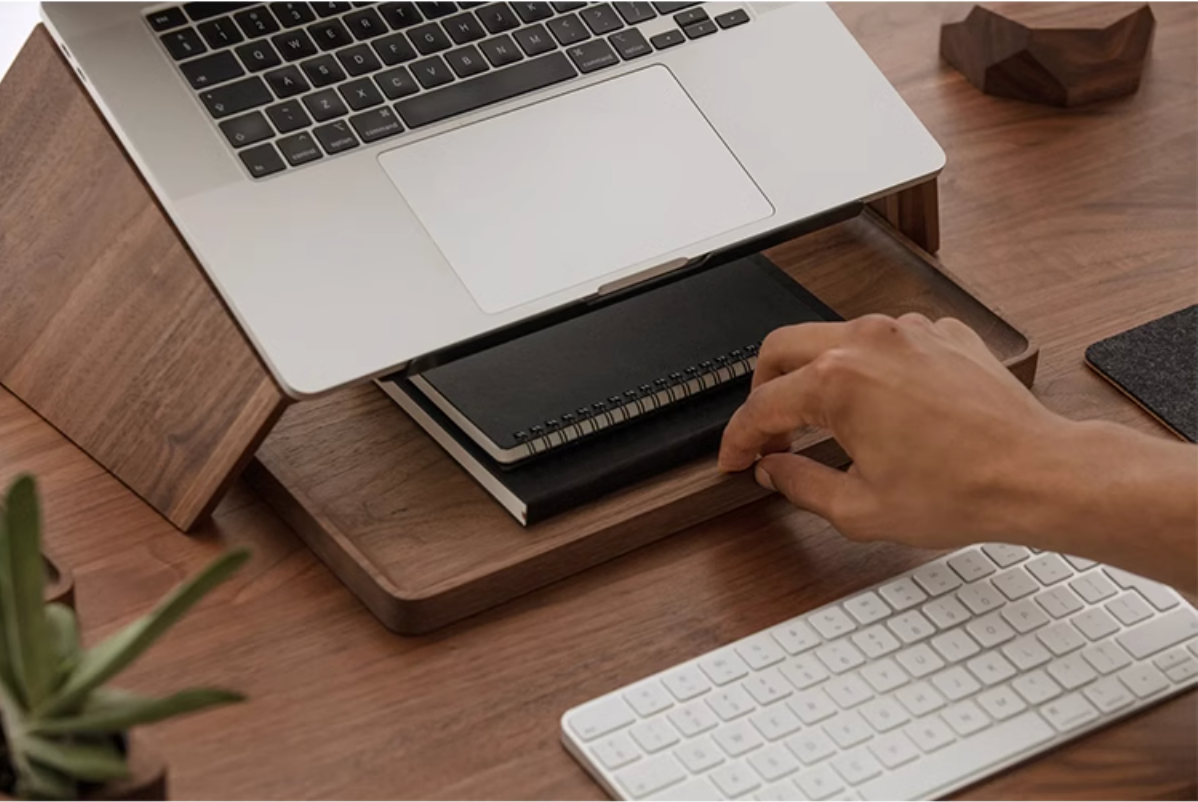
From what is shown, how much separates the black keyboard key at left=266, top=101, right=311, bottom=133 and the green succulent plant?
1.21ft

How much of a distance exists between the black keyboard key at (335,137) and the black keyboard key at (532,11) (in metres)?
0.14

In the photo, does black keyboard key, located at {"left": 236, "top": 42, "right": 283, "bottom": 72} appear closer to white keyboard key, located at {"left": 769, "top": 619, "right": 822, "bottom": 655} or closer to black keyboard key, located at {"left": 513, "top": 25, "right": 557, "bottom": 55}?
black keyboard key, located at {"left": 513, "top": 25, "right": 557, "bottom": 55}

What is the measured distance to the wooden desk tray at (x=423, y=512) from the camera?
3.14 ft

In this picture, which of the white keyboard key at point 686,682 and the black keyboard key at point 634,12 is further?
the black keyboard key at point 634,12

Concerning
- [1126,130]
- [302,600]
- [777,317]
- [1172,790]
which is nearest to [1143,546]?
[1172,790]

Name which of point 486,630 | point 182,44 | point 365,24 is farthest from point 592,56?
point 486,630

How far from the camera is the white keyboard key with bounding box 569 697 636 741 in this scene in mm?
877

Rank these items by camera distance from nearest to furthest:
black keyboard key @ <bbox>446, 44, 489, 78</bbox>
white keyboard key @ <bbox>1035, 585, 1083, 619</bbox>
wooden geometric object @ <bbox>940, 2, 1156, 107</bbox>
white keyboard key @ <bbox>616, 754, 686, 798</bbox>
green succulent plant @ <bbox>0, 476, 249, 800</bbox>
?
1. green succulent plant @ <bbox>0, 476, 249, 800</bbox>
2. white keyboard key @ <bbox>616, 754, 686, 798</bbox>
3. white keyboard key @ <bbox>1035, 585, 1083, 619</bbox>
4. black keyboard key @ <bbox>446, 44, 489, 78</bbox>
5. wooden geometric object @ <bbox>940, 2, 1156, 107</bbox>

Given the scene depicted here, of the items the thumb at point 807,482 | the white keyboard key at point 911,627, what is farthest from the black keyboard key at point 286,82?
the white keyboard key at point 911,627

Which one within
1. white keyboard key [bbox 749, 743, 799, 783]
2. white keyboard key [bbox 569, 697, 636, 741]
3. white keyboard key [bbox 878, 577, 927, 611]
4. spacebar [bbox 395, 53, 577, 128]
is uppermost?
spacebar [bbox 395, 53, 577, 128]

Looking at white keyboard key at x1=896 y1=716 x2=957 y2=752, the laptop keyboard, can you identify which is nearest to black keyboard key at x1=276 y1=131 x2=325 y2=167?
the laptop keyboard

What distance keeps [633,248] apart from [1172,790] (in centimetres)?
40

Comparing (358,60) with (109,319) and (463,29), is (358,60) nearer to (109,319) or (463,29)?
(463,29)

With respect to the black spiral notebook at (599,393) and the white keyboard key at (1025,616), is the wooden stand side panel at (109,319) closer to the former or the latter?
the black spiral notebook at (599,393)
